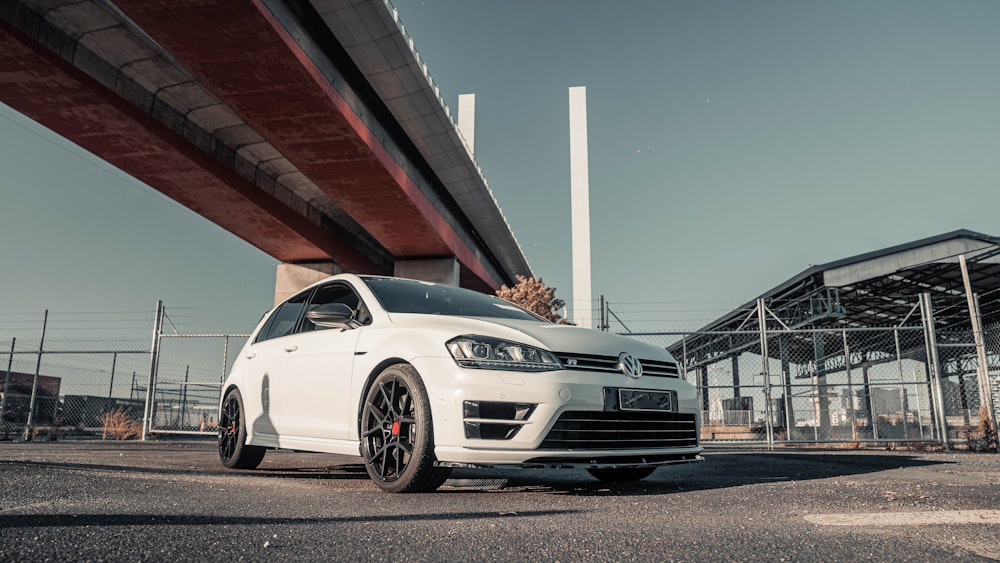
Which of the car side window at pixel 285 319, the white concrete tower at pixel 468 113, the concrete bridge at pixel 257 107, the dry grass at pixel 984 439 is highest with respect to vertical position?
the white concrete tower at pixel 468 113

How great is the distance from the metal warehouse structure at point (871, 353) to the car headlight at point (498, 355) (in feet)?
28.0

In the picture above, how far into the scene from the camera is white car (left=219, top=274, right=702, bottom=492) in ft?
13.1

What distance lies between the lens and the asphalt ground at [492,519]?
2.31 meters

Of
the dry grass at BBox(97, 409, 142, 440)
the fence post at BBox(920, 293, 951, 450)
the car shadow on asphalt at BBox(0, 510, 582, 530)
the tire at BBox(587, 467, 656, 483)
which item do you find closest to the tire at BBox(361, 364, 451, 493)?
the car shadow on asphalt at BBox(0, 510, 582, 530)

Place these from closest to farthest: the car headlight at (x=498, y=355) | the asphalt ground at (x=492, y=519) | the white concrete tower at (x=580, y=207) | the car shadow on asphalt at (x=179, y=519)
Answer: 1. the asphalt ground at (x=492, y=519)
2. the car shadow on asphalt at (x=179, y=519)
3. the car headlight at (x=498, y=355)
4. the white concrete tower at (x=580, y=207)

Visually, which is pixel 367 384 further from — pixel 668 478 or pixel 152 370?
pixel 152 370

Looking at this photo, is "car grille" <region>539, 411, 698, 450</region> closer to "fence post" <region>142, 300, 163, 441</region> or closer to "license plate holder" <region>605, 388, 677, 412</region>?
"license plate holder" <region>605, 388, 677, 412</region>

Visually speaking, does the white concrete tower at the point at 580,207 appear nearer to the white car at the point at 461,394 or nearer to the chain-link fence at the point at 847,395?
the chain-link fence at the point at 847,395

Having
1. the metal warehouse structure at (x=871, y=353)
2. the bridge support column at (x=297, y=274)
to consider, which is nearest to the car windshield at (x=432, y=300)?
the metal warehouse structure at (x=871, y=353)

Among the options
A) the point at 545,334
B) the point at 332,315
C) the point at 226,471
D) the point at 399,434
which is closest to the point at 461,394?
the point at 399,434

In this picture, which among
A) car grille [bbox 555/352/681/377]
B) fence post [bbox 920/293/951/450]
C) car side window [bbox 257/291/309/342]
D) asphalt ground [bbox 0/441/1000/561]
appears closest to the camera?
asphalt ground [bbox 0/441/1000/561]

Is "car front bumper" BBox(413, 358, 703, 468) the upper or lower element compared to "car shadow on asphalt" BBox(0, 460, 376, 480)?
upper

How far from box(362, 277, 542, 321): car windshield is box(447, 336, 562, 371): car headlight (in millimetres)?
950

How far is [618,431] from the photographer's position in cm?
429
